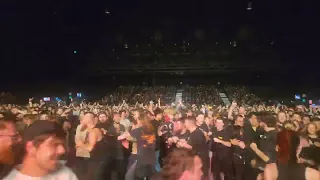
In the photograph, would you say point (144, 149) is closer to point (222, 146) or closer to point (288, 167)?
point (222, 146)

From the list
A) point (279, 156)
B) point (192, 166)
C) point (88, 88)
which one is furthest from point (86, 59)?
point (192, 166)

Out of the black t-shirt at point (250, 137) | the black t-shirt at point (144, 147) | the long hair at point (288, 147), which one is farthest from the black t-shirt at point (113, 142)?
the long hair at point (288, 147)

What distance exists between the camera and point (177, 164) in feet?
7.11

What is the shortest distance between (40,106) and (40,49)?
1746 mm

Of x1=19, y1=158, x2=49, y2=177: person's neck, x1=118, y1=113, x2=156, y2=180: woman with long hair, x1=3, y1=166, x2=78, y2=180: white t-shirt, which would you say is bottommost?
x1=118, y1=113, x2=156, y2=180: woman with long hair

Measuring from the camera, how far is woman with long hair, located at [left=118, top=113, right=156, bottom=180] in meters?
5.93

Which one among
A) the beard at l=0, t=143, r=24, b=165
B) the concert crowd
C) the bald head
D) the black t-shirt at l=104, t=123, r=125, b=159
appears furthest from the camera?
the black t-shirt at l=104, t=123, r=125, b=159

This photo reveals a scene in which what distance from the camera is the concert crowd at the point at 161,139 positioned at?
2133 mm

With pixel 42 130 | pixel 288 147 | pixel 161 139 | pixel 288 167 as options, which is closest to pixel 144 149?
pixel 161 139

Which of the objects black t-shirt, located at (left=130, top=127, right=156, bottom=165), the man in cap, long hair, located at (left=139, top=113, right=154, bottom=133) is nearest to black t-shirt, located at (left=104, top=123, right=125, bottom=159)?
black t-shirt, located at (left=130, top=127, right=156, bottom=165)

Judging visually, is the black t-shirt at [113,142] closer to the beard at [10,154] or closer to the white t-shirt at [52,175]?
the beard at [10,154]

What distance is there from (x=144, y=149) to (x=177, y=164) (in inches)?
151

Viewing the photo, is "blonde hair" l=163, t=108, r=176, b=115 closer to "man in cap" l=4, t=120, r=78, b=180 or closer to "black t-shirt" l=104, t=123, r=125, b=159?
"black t-shirt" l=104, t=123, r=125, b=159

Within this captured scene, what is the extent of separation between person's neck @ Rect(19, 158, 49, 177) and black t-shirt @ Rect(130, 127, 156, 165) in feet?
13.4
